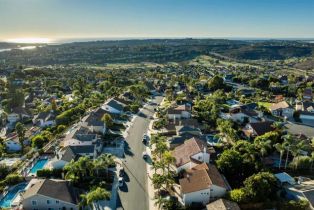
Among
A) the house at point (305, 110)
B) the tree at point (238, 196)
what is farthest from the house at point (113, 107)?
the house at point (305, 110)

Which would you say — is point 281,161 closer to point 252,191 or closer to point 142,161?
point 252,191

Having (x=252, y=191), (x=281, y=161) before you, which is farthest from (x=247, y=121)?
(x=252, y=191)

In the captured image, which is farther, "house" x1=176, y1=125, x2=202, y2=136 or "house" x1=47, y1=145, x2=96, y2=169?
"house" x1=176, y1=125, x2=202, y2=136

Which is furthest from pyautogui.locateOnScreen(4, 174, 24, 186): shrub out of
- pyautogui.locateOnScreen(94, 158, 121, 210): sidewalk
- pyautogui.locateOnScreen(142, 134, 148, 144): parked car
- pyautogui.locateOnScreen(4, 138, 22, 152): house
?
pyautogui.locateOnScreen(142, 134, 148, 144): parked car

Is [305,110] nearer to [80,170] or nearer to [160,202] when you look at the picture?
[160,202]

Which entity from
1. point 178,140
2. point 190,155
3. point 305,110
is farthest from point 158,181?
point 305,110

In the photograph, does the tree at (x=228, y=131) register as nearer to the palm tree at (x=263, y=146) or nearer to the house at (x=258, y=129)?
the house at (x=258, y=129)

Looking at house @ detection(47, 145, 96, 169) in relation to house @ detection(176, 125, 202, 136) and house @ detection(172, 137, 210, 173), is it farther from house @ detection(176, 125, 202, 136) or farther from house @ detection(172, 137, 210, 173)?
house @ detection(176, 125, 202, 136)
